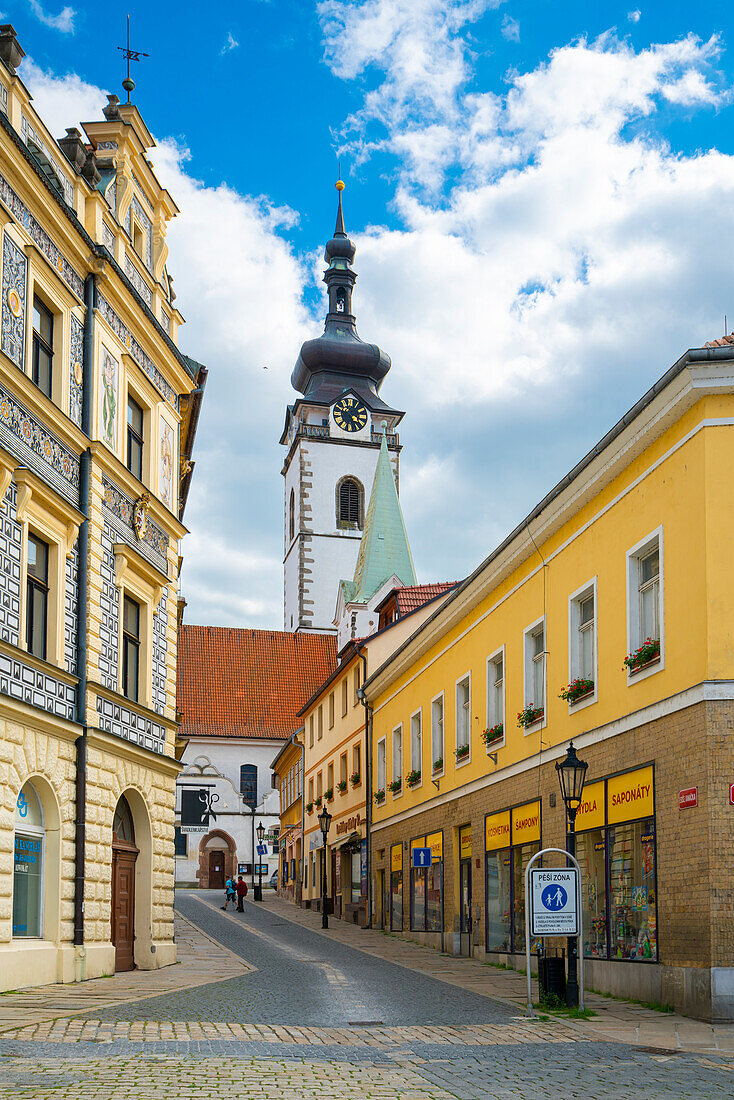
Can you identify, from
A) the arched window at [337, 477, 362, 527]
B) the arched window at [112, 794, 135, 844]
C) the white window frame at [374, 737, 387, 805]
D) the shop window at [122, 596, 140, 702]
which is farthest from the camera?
the arched window at [337, 477, 362, 527]

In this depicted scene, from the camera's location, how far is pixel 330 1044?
477 inches

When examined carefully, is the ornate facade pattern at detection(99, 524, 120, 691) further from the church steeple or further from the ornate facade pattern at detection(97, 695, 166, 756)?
the church steeple

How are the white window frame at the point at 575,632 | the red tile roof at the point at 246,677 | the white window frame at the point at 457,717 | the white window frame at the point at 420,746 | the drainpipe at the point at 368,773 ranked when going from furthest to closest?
1. the red tile roof at the point at 246,677
2. the drainpipe at the point at 368,773
3. the white window frame at the point at 420,746
4. the white window frame at the point at 457,717
5. the white window frame at the point at 575,632

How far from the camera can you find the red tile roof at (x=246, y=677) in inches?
2894

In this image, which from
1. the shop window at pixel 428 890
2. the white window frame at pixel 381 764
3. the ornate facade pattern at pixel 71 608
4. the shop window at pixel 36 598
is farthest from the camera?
the white window frame at pixel 381 764

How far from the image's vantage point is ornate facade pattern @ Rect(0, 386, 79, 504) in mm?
16938

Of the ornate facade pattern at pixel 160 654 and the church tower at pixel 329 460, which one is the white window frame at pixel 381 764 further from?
the church tower at pixel 329 460

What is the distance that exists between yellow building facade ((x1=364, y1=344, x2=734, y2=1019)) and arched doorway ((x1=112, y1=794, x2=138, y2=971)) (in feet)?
21.5

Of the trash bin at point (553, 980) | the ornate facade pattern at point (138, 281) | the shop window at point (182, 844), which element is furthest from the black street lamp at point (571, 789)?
the shop window at point (182, 844)

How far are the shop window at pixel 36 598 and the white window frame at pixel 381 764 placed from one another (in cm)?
1920

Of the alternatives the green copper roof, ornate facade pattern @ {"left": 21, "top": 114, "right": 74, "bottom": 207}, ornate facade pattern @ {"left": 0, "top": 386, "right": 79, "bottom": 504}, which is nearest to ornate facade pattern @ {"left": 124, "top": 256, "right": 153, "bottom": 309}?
→ ornate facade pattern @ {"left": 21, "top": 114, "right": 74, "bottom": 207}

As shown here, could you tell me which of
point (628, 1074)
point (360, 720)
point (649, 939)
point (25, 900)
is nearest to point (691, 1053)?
point (628, 1074)

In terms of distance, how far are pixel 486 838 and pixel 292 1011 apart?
10.3 metres

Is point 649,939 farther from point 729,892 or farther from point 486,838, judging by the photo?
point 486,838
